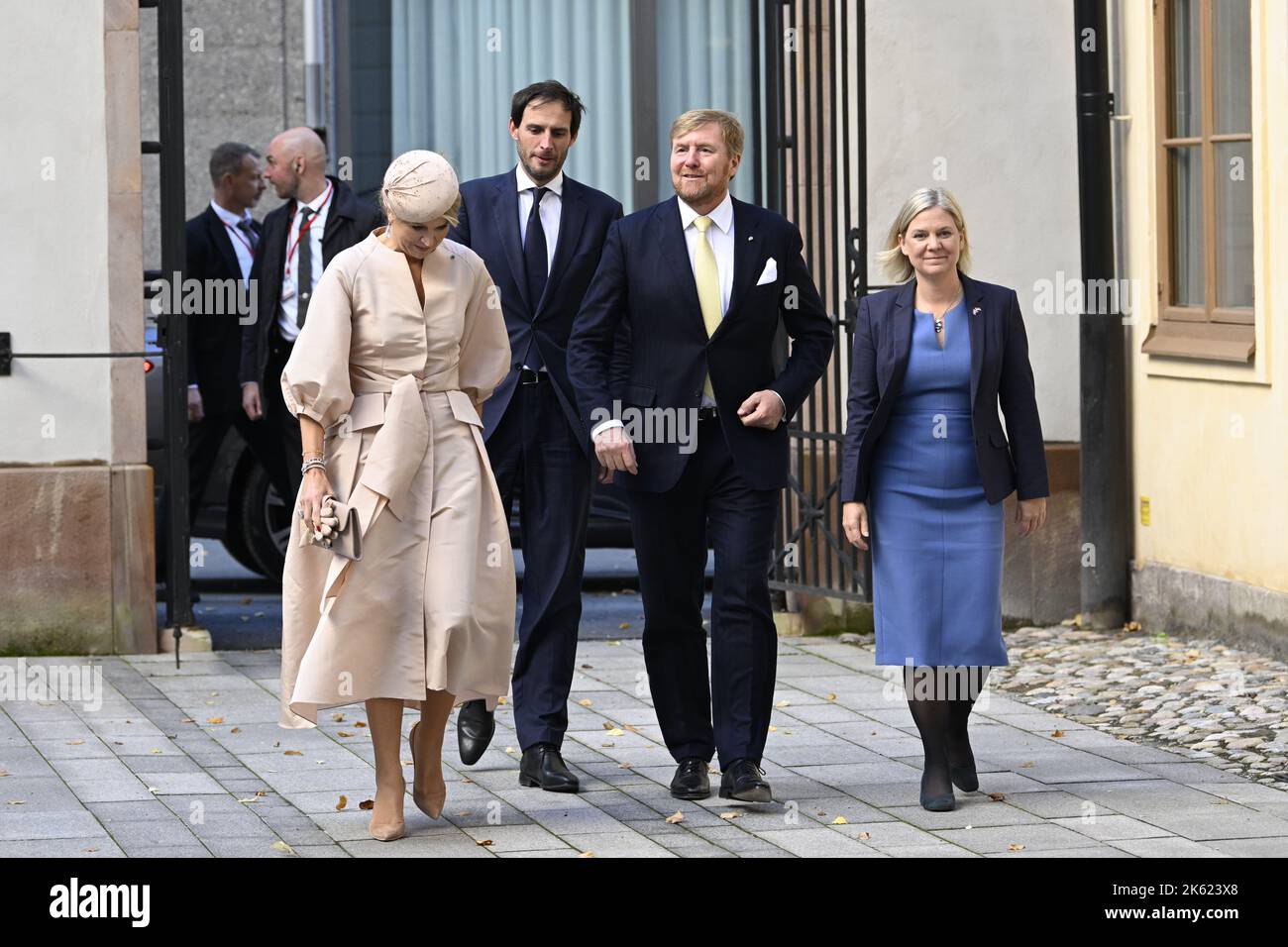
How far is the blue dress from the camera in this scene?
6.67 metres

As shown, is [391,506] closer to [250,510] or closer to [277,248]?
[277,248]

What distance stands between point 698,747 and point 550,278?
5.01 feet

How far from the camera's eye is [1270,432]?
365 inches

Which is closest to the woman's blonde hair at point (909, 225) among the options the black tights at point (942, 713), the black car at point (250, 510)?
the black tights at point (942, 713)

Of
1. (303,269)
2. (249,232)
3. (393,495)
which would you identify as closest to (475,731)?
(393,495)

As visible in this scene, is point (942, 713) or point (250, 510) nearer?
point (942, 713)

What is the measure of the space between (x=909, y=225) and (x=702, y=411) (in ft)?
2.69

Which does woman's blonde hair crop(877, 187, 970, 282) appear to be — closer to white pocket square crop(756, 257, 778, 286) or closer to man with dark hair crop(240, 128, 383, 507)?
white pocket square crop(756, 257, 778, 286)

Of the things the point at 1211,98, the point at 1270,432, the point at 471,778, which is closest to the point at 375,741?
the point at 471,778

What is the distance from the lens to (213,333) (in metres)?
10.7

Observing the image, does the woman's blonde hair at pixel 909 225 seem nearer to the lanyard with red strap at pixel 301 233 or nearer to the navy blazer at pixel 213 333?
the lanyard with red strap at pixel 301 233

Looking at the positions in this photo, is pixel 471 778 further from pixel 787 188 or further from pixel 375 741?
pixel 787 188

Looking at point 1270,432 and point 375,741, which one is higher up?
point 1270,432

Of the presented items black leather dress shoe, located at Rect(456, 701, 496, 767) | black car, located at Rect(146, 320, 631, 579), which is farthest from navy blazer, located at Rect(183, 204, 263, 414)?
black leather dress shoe, located at Rect(456, 701, 496, 767)
